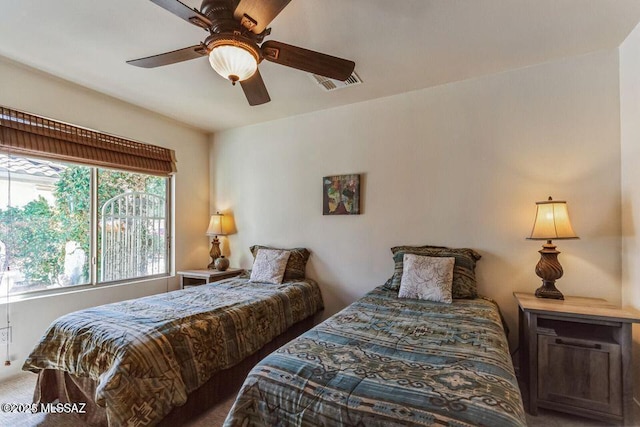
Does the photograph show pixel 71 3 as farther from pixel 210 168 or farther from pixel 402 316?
pixel 402 316

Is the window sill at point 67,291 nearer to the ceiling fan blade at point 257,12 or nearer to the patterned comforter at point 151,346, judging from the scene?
the patterned comforter at point 151,346

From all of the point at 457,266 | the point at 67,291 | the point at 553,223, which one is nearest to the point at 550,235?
the point at 553,223

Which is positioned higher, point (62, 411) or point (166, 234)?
point (166, 234)

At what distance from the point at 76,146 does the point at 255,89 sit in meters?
2.03

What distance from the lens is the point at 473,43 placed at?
212cm

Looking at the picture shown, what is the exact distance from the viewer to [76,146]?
2.79 meters

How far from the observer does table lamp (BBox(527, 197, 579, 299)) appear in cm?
209

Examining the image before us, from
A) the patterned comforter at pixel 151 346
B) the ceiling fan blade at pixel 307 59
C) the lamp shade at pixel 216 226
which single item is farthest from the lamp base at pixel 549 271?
the lamp shade at pixel 216 226

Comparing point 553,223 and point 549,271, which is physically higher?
point 553,223

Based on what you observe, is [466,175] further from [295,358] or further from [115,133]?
[115,133]

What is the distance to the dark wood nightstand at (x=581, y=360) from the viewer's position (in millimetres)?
1738

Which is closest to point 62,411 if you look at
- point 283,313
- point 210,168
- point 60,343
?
point 60,343

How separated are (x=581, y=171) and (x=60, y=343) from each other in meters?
3.81

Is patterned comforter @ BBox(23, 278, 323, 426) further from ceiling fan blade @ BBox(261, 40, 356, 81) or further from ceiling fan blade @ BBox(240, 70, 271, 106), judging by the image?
ceiling fan blade @ BBox(261, 40, 356, 81)
